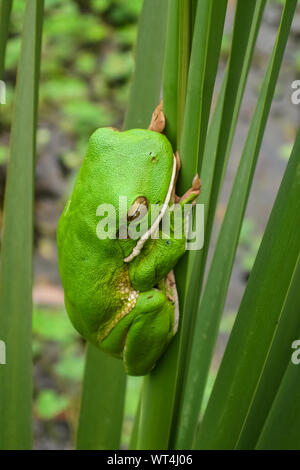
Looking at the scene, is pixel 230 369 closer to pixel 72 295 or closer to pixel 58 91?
pixel 72 295

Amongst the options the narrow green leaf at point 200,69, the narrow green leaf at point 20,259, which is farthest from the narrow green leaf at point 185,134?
the narrow green leaf at point 20,259

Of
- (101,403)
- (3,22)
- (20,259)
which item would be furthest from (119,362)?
(3,22)

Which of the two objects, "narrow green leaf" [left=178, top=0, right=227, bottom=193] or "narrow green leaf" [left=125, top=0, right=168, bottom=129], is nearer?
"narrow green leaf" [left=178, top=0, right=227, bottom=193]

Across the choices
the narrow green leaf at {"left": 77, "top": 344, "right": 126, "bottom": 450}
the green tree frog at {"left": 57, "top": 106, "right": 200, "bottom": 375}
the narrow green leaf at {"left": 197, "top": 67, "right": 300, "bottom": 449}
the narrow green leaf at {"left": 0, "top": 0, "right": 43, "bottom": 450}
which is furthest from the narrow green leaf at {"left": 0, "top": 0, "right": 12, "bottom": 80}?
the narrow green leaf at {"left": 77, "top": 344, "right": 126, "bottom": 450}

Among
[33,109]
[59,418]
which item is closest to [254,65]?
[59,418]

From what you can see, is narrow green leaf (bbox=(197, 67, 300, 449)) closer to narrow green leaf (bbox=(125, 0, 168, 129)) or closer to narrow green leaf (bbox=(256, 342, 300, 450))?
narrow green leaf (bbox=(256, 342, 300, 450))

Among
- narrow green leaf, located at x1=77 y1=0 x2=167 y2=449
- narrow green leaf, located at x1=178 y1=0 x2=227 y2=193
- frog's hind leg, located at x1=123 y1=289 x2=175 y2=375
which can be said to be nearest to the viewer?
narrow green leaf, located at x1=178 y1=0 x2=227 y2=193

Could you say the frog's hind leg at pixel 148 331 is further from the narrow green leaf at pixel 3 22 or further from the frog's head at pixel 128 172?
the narrow green leaf at pixel 3 22

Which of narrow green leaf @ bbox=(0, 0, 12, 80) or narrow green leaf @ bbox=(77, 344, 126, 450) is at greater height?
narrow green leaf @ bbox=(0, 0, 12, 80)
